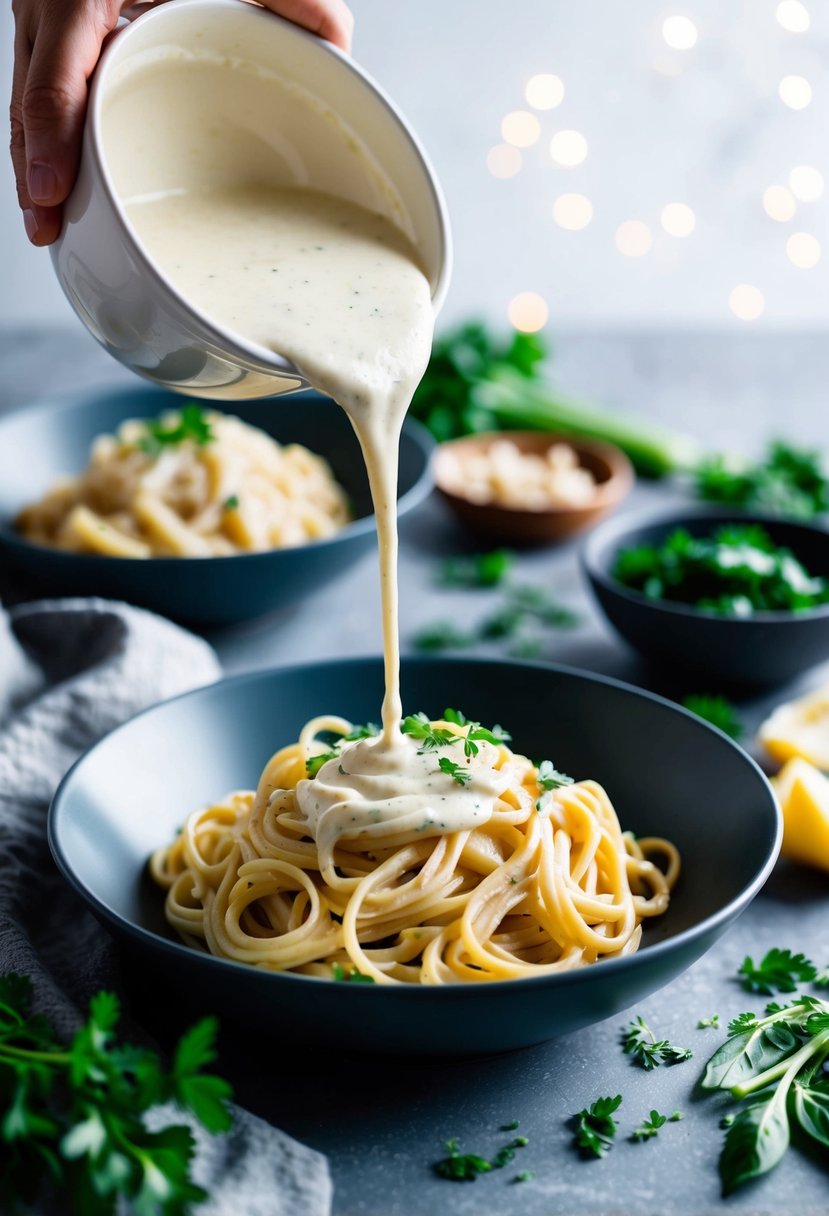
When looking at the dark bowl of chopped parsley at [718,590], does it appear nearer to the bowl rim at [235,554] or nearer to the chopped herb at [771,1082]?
the bowl rim at [235,554]

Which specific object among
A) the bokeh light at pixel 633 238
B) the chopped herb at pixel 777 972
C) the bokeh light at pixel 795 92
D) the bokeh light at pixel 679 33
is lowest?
the bokeh light at pixel 633 238

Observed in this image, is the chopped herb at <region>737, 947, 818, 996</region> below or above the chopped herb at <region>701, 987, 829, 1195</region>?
below

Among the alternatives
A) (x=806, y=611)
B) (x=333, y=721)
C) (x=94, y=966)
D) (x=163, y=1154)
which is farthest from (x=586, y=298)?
(x=163, y=1154)

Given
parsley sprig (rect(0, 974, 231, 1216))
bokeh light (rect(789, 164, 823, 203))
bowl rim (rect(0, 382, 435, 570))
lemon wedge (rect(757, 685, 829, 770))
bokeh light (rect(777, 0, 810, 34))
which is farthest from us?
bokeh light (rect(789, 164, 823, 203))

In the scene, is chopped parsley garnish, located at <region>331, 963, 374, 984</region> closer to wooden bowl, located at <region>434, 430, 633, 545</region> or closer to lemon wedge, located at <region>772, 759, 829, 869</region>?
lemon wedge, located at <region>772, 759, 829, 869</region>

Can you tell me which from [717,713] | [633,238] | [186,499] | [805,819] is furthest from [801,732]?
[633,238]

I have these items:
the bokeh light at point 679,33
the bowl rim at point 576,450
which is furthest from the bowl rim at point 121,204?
the bokeh light at point 679,33

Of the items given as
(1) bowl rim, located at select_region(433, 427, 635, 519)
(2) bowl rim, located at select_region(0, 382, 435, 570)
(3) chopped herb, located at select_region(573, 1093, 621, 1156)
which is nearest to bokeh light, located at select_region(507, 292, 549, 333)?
(1) bowl rim, located at select_region(433, 427, 635, 519)
